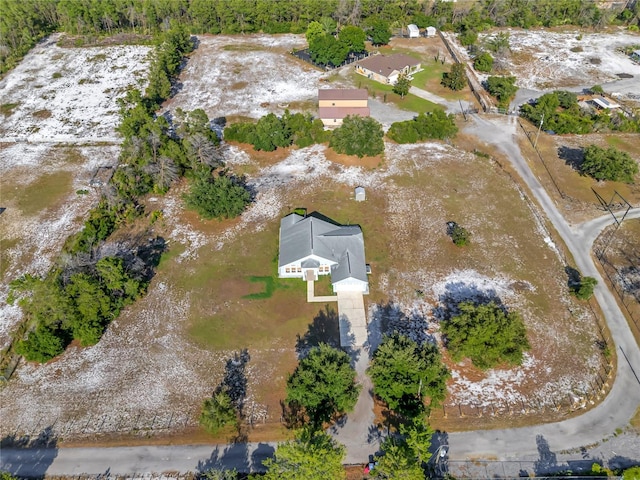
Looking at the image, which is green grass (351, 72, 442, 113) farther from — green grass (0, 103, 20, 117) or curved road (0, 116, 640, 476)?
green grass (0, 103, 20, 117)

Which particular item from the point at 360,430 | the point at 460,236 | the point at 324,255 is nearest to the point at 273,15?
the point at 460,236

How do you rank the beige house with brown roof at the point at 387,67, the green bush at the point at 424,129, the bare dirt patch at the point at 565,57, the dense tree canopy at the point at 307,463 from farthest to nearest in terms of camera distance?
the bare dirt patch at the point at 565,57, the beige house with brown roof at the point at 387,67, the green bush at the point at 424,129, the dense tree canopy at the point at 307,463

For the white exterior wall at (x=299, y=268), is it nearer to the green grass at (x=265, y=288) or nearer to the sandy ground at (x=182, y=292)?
the green grass at (x=265, y=288)

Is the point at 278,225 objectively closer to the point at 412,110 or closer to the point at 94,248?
the point at 94,248

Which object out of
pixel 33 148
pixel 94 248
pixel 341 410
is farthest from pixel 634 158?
pixel 33 148

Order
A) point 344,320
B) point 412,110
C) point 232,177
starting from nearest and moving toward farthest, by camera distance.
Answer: point 344,320 → point 232,177 → point 412,110

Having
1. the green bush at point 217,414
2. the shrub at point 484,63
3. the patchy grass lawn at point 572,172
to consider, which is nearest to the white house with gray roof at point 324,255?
the green bush at point 217,414
